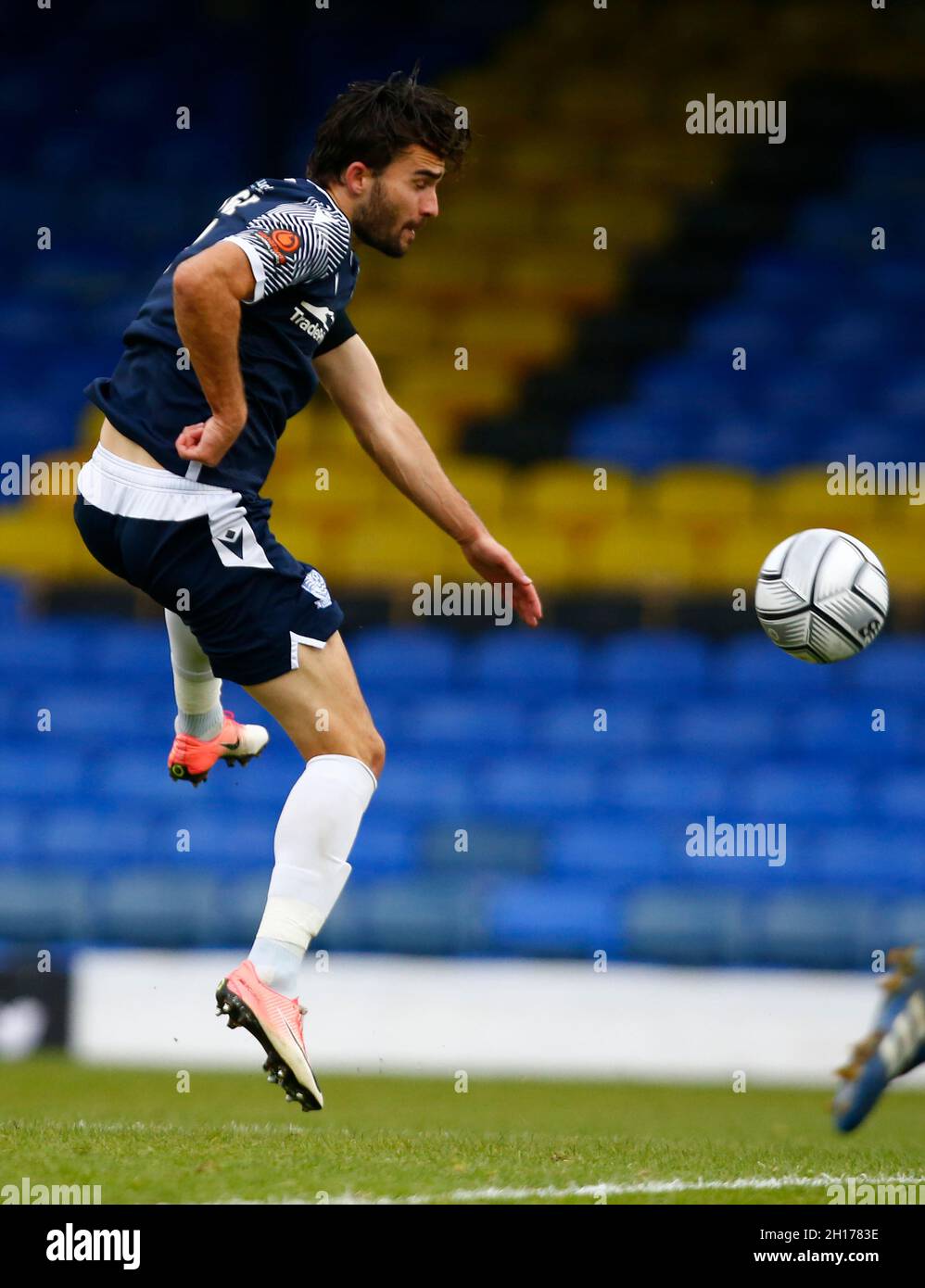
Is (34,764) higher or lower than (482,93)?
lower

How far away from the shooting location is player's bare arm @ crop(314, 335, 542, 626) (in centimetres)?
472

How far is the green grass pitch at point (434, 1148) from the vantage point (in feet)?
13.4

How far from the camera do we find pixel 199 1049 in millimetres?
8742

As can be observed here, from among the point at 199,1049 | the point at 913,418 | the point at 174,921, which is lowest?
the point at 199,1049

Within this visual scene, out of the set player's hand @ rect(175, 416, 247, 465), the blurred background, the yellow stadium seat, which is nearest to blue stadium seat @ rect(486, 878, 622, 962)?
the blurred background

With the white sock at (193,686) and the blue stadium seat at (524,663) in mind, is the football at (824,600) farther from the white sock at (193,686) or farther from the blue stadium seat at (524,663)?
the blue stadium seat at (524,663)

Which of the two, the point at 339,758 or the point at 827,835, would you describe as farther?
the point at 827,835

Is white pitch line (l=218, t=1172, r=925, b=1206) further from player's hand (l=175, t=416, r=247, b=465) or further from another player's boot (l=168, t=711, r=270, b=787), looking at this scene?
player's hand (l=175, t=416, r=247, b=465)

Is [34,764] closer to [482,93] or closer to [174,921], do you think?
[174,921]

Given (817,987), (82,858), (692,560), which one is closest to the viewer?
(817,987)

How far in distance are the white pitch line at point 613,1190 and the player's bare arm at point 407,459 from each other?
144 centimetres

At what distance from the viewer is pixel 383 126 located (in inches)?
173

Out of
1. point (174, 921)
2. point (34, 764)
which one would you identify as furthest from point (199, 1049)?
point (34, 764)

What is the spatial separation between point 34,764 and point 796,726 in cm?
440
